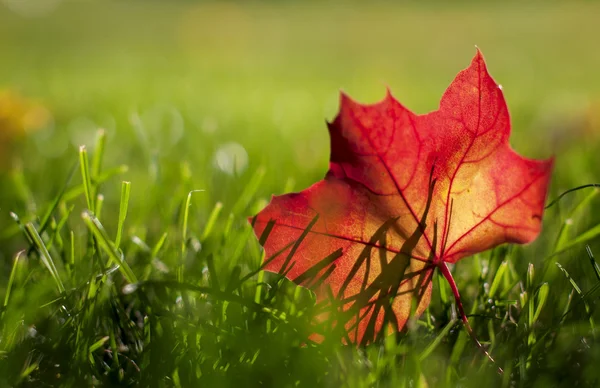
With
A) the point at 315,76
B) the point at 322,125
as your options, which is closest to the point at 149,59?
the point at 315,76

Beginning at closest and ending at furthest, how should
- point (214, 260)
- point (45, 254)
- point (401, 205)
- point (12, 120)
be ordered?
point (401, 205) < point (45, 254) < point (214, 260) < point (12, 120)

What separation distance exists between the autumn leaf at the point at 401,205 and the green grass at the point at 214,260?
5cm

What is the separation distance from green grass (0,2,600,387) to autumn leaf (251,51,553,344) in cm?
5

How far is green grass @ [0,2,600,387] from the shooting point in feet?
2.13

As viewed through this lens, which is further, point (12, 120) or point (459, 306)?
point (12, 120)

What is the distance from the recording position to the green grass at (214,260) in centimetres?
65

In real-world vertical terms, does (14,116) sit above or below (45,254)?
below

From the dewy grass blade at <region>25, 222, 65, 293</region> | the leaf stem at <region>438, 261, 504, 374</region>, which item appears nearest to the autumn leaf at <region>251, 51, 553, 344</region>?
the leaf stem at <region>438, 261, 504, 374</region>

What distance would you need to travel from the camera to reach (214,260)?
934mm

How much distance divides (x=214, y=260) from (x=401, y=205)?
1.27ft

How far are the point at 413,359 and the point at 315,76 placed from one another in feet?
17.3

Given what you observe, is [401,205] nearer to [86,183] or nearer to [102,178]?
[86,183]

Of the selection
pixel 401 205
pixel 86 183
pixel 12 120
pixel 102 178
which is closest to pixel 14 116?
pixel 12 120

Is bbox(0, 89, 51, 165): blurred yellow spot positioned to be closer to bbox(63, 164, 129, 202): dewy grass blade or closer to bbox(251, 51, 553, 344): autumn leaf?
bbox(63, 164, 129, 202): dewy grass blade
